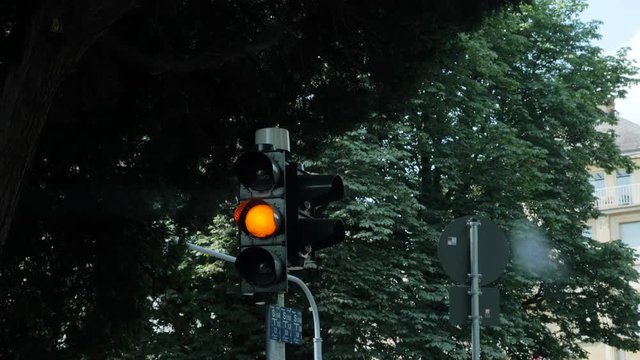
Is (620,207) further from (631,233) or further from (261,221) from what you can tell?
(261,221)

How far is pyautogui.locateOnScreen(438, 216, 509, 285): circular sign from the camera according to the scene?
25.3 ft

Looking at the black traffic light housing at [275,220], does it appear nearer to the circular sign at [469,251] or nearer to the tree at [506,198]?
the circular sign at [469,251]

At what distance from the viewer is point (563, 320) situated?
25.7 metres

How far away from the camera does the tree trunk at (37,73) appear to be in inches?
261

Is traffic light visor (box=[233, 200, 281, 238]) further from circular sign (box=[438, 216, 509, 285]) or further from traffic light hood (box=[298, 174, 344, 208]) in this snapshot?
circular sign (box=[438, 216, 509, 285])

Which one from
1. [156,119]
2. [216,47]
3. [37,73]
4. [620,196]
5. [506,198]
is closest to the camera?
[37,73]

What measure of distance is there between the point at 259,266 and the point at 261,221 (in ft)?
0.78

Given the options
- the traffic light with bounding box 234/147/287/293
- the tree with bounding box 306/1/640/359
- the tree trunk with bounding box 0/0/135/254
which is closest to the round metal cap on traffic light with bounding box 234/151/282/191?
the traffic light with bounding box 234/147/287/293

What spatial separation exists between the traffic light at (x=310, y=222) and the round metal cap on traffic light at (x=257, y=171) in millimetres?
158

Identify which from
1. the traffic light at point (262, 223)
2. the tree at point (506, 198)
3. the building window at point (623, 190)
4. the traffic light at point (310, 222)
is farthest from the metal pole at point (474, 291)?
the building window at point (623, 190)

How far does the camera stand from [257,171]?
5234 mm

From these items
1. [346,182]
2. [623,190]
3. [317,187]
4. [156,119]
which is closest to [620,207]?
[623,190]

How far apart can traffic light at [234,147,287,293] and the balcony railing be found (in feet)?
164

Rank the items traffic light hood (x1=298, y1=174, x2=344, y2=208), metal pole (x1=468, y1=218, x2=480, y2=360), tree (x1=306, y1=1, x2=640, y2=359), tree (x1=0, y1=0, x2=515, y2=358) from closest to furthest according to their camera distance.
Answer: traffic light hood (x1=298, y1=174, x2=344, y2=208) → metal pole (x1=468, y1=218, x2=480, y2=360) → tree (x1=0, y1=0, x2=515, y2=358) → tree (x1=306, y1=1, x2=640, y2=359)
